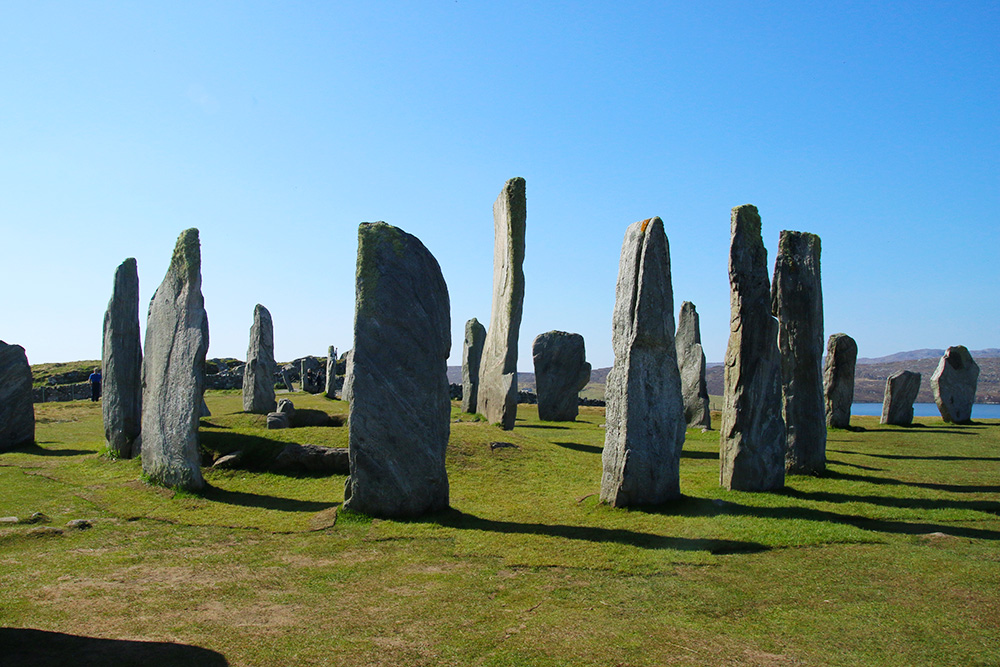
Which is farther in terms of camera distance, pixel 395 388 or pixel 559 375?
pixel 559 375

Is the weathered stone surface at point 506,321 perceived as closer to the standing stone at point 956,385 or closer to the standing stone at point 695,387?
the standing stone at point 695,387

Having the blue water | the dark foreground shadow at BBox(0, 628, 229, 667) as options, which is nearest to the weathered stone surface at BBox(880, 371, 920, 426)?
the blue water

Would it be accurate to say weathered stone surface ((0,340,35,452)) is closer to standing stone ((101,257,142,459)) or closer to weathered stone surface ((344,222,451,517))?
standing stone ((101,257,142,459))

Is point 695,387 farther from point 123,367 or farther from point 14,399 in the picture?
point 14,399

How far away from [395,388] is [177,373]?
381 centimetres

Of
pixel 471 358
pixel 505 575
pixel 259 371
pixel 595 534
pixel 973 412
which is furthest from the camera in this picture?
pixel 973 412

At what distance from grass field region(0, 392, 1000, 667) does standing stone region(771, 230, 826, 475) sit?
2.56ft

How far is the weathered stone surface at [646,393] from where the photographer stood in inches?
317

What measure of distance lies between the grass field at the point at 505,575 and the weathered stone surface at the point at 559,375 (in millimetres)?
9224

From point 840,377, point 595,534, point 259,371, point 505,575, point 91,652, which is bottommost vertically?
point 91,652

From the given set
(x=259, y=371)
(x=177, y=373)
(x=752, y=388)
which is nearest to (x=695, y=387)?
(x=752, y=388)

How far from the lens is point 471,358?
20.4 metres

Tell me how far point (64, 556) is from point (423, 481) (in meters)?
3.61

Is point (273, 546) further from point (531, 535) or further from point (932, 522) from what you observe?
point (932, 522)
